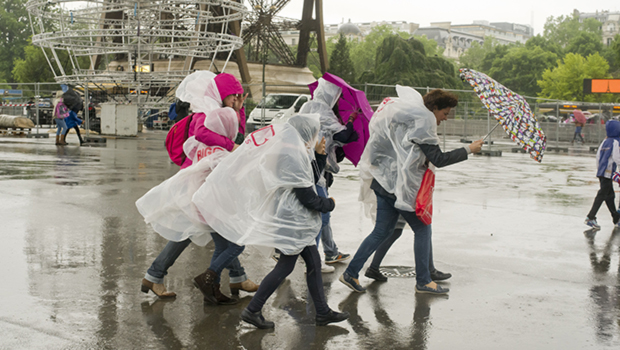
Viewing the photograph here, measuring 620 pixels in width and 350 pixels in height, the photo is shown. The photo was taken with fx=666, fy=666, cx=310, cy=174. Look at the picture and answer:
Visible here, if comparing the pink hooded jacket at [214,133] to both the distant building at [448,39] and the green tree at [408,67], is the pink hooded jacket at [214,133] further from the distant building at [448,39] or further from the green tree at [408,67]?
the distant building at [448,39]

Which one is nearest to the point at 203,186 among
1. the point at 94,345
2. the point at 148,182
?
the point at 94,345

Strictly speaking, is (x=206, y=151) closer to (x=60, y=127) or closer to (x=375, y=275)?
(x=375, y=275)

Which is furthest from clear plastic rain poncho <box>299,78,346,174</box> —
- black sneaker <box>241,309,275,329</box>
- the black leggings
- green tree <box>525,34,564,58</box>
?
green tree <box>525,34,564,58</box>

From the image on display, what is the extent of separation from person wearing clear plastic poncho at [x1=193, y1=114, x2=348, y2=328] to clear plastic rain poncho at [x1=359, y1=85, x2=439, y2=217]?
1.00 meters

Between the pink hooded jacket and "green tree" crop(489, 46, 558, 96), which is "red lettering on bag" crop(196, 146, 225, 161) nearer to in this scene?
the pink hooded jacket

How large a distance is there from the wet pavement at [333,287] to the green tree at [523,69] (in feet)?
241

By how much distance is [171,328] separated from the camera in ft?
13.8

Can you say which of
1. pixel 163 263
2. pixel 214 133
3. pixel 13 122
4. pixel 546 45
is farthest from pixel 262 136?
pixel 546 45

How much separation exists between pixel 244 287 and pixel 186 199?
847 mm

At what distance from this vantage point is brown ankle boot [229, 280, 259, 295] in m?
4.97

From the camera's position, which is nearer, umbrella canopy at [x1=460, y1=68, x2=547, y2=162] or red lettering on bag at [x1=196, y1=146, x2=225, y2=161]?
red lettering on bag at [x1=196, y1=146, x2=225, y2=161]

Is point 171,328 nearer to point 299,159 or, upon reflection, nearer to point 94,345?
point 94,345

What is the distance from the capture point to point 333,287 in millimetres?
5336

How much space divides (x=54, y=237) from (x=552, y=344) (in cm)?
478
